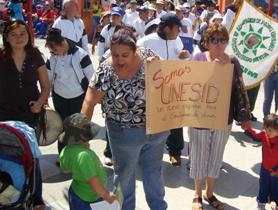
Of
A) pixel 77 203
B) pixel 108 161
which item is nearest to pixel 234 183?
pixel 108 161

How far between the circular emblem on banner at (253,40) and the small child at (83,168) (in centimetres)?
298

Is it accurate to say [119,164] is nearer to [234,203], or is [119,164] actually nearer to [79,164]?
[79,164]

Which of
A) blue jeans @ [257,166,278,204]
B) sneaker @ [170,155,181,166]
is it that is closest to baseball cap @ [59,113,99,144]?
blue jeans @ [257,166,278,204]

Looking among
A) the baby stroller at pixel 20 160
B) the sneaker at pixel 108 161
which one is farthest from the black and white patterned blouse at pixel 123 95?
the sneaker at pixel 108 161

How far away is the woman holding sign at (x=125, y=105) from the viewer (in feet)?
9.53

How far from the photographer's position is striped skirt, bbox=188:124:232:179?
3.78 meters

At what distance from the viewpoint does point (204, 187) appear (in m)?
4.42

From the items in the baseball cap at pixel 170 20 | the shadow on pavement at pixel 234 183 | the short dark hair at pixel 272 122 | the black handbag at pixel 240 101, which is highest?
the baseball cap at pixel 170 20

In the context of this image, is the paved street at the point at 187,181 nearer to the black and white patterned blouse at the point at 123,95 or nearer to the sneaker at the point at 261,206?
the sneaker at the point at 261,206

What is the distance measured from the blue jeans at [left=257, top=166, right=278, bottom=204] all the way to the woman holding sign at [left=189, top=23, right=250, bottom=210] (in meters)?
0.38

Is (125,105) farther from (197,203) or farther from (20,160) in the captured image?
(197,203)

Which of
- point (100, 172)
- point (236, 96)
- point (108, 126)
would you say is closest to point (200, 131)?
point (236, 96)

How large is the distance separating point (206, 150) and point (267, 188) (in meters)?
0.65

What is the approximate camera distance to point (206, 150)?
3.83 meters
